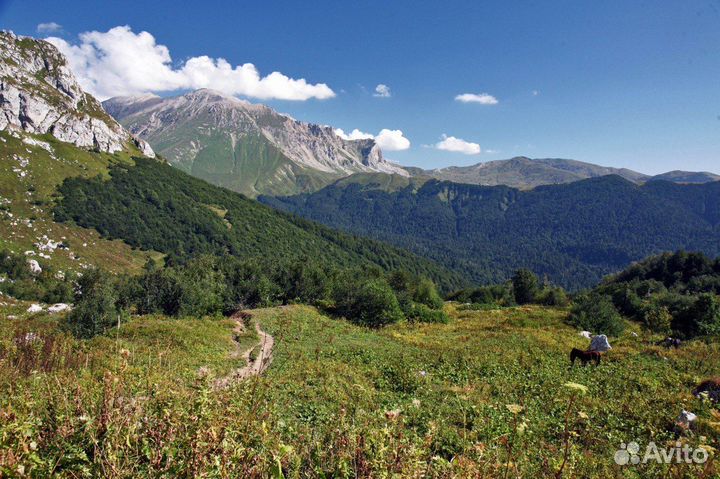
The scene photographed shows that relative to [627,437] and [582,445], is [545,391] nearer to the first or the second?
[627,437]

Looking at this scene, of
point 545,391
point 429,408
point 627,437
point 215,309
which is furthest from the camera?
point 215,309

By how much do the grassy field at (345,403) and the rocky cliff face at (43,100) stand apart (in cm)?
19734

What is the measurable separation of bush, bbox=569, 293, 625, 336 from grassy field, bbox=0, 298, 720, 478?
321 centimetres

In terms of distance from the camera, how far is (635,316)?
145 feet

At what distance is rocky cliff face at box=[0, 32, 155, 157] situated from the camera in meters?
157

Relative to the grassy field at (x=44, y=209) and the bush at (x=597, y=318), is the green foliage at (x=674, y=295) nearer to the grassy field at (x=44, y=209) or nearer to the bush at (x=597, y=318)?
the bush at (x=597, y=318)

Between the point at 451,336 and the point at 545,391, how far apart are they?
15962mm

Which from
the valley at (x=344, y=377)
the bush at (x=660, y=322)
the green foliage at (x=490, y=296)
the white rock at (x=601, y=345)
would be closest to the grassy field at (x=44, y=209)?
the valley at (x=344, y=377)

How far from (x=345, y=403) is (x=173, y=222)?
17731cm

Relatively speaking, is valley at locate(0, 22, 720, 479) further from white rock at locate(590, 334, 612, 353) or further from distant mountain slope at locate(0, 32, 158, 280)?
distant mountain slope at locate(0, 32, 158, 280)

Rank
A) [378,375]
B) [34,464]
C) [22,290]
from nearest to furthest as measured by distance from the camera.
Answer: [34,464] < [378,375] < [22,290]

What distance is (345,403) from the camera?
40.2 ft

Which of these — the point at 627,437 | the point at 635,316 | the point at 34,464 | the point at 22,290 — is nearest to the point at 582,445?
the point at 627,437

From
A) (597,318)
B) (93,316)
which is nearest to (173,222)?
(93,316)
